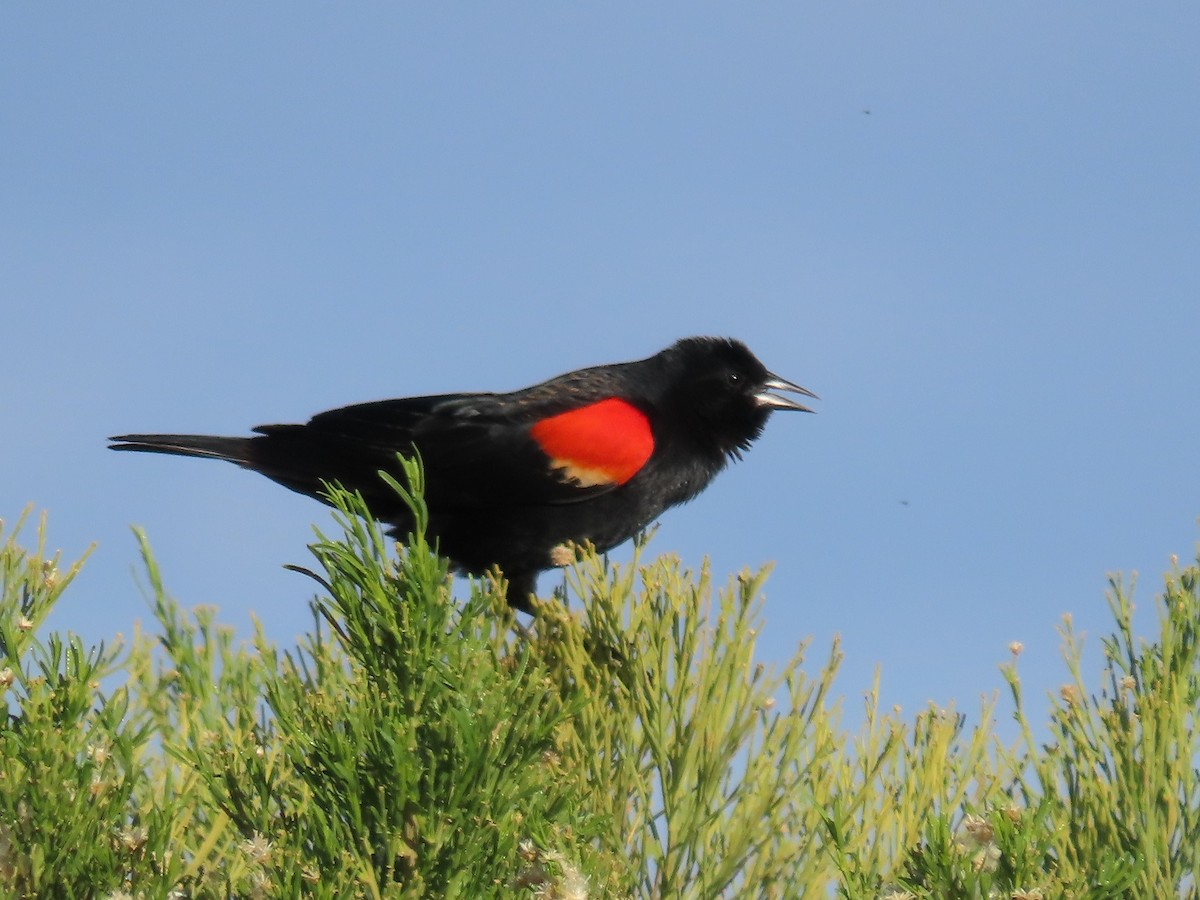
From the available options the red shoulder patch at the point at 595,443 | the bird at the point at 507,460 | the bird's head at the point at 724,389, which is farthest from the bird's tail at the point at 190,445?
the bird's head at the point at 724,389

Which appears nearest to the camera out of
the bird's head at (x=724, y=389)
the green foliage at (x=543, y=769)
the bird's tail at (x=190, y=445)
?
the green foliage at (x=543, y=769)

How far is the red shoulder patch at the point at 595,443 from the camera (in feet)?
13.8

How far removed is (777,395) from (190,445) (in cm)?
210

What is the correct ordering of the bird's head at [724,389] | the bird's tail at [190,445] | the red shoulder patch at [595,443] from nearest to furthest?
the red shoulder patch at [595,443], the bird's tail at [190,445], the bird's head at [724,389]

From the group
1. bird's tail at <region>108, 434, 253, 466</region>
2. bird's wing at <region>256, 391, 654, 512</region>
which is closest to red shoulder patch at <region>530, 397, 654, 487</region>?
bird's wing at <region>256, 391, 654, 512</region>

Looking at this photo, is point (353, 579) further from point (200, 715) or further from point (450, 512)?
point (450, 512)

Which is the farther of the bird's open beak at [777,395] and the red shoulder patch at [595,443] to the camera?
the bird's open beak at [777,395]

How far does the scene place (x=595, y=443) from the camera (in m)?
4.26

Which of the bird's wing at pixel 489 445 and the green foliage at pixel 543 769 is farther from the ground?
the bird's wing at pixel 489 445

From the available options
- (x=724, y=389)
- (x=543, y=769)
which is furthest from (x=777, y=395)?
(x=543, y=769)

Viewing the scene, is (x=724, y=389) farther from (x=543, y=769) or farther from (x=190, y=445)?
(x=543, y=769)

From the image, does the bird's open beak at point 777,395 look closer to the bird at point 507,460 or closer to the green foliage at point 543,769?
the bird at point 507,460

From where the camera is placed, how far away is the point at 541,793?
2092 mm

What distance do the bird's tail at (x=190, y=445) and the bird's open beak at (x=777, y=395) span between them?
1.84m
